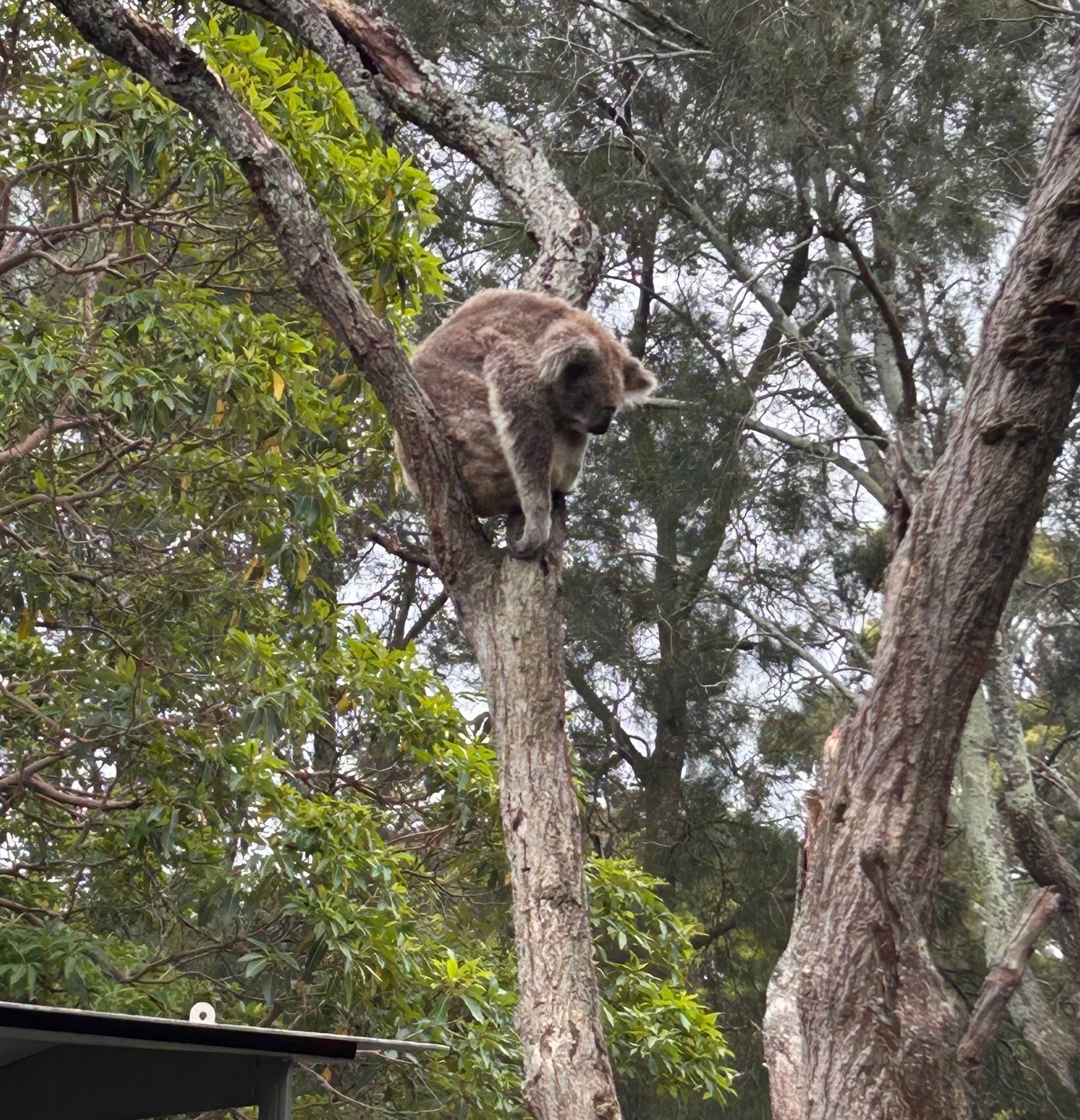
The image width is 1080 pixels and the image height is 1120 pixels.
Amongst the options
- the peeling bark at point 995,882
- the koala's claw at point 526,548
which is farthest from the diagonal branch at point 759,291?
the koala's claw at point 526,548

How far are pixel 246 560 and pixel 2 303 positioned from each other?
2.25 metres

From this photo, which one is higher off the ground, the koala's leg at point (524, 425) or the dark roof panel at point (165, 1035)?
the koala's leg at point (524, 425)

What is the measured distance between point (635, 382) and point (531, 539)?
1648 millimetres

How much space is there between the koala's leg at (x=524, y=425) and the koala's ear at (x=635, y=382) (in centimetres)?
67

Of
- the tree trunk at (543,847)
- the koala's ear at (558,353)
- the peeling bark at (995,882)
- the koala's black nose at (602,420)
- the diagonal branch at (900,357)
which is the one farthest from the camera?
the peeling bark at (995,882)

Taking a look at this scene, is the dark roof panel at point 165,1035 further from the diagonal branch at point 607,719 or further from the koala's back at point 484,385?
the diagonal branch at point 607,719

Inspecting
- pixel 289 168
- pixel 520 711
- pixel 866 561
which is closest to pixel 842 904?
pixel 520 711

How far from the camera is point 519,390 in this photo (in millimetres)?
3805

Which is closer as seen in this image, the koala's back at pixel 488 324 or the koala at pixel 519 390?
the koala at pixel 519 390

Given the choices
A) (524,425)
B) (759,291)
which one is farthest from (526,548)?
(759,291)

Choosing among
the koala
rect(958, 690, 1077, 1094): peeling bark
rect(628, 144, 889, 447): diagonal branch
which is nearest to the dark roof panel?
the koala

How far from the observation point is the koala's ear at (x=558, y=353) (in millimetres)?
3869

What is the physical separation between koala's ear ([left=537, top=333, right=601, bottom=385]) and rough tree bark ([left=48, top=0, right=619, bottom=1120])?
0.97m

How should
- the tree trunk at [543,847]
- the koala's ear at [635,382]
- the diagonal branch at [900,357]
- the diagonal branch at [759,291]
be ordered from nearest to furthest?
the tree trunk at [543,847] → the diagonal branch at [900,357] → the koala's ear at [635,382] → the diagonal branch at [759,291]
